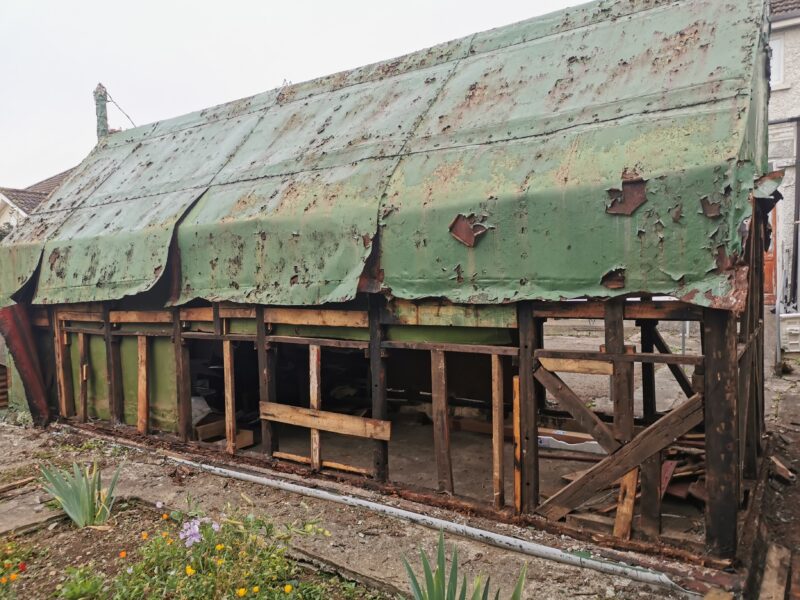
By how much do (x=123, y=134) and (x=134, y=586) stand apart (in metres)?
8.59

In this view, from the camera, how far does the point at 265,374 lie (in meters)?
6.52

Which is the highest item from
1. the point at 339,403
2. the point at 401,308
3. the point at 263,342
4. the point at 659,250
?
the point at 659,250

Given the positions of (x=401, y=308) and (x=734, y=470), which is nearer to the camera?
(x=734, y=470)

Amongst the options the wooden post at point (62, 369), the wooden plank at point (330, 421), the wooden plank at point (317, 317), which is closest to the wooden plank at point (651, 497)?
the wooden plank at point (330, 421)

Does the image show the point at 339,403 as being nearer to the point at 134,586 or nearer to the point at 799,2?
the point at 134,586

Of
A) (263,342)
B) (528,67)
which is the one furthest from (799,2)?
(263,342)

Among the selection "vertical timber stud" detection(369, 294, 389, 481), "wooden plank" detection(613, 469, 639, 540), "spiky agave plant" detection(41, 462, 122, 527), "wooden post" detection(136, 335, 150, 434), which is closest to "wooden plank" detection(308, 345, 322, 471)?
"vertical timber stud" detection(369, 294, 389, 481)

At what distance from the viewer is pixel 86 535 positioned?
493 cm

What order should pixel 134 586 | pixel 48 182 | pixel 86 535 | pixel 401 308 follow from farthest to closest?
pixel 48 182
pixel 401 308
pixel 86 535
pixel 134 586

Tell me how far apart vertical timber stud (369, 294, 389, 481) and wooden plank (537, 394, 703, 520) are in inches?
66.6

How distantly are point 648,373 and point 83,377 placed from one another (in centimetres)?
798

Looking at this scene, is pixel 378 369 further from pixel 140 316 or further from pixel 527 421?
pixel 140 316

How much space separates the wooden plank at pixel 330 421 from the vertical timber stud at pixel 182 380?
1478 millimetres

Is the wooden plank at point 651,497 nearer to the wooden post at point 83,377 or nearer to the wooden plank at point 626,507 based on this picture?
the wooden plank at point 626,507
